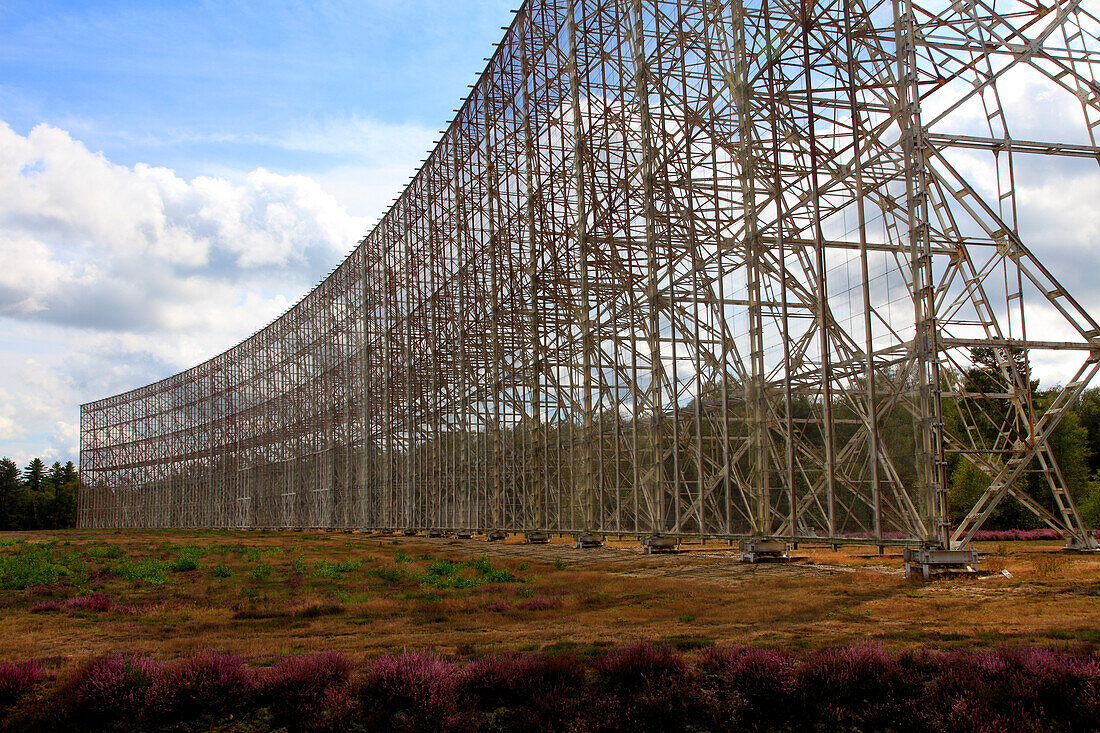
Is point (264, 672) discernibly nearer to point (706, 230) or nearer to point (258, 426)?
point (706, 230)

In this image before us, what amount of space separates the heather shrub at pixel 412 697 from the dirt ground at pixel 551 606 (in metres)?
1.77

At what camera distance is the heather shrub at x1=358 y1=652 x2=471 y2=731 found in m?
8.80

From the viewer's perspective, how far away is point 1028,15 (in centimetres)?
2062

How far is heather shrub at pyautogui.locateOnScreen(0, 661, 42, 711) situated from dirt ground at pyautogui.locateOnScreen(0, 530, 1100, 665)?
4.71 feet

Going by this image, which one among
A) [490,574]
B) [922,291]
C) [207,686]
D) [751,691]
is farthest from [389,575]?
[751,691]

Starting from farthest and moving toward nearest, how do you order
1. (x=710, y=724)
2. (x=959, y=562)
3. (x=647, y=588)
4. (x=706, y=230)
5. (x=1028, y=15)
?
(x=706, y=230) → (x=1028, y=15) → (x=647, y=588) → (x=959, y=562) → (x=710, y=724)

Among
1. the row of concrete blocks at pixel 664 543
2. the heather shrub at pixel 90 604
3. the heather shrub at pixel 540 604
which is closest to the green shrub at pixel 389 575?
the heather shrub at pixel 90 604

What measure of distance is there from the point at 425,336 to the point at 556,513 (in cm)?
2298

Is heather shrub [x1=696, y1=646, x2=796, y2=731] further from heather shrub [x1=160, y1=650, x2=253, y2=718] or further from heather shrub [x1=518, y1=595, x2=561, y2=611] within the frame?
heather shrub [x1=518, y1=595, x2=561, y2=611]

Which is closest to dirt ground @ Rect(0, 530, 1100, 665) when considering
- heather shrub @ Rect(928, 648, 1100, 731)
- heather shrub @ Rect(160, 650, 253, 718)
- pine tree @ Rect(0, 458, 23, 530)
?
heather shrub @ Rect(928, 648, 1100, 731)

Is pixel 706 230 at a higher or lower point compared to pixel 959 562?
higher

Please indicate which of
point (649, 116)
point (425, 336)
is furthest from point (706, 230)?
point (425, 336)

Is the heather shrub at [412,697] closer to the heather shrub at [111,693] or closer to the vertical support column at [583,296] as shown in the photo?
the heather shrub at [111,693]

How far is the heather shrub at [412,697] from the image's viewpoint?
8797 mm
